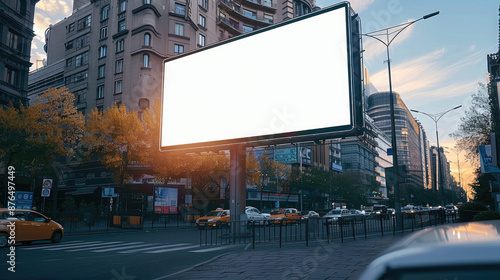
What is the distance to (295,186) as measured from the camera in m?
62.8

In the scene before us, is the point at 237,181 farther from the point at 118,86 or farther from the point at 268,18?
the point at 268,18

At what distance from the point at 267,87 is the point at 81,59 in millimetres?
45766

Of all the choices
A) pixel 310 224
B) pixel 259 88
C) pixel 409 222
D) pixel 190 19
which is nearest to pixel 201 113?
pixel 259 88

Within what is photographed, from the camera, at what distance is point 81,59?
53719 mm

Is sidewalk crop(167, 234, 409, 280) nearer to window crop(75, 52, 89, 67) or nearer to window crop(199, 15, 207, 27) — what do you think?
window crop(199, 15, 207, 27)

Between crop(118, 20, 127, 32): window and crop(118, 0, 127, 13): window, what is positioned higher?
crop(118, 0, 127, 13): window

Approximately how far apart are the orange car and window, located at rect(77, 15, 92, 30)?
4337cm

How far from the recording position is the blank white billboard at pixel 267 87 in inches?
590

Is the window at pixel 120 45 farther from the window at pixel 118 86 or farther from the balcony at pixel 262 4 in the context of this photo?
the balcony at pixel 262 4

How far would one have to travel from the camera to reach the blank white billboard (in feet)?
49.2

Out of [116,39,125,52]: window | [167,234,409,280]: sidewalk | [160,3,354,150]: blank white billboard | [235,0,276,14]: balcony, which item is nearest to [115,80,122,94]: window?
[116,39,125,52]: window

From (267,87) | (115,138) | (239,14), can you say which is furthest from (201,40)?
(267,87)

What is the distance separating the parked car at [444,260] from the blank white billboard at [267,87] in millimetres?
13334

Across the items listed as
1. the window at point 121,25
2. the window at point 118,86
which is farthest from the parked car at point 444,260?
the window at point 121,25
